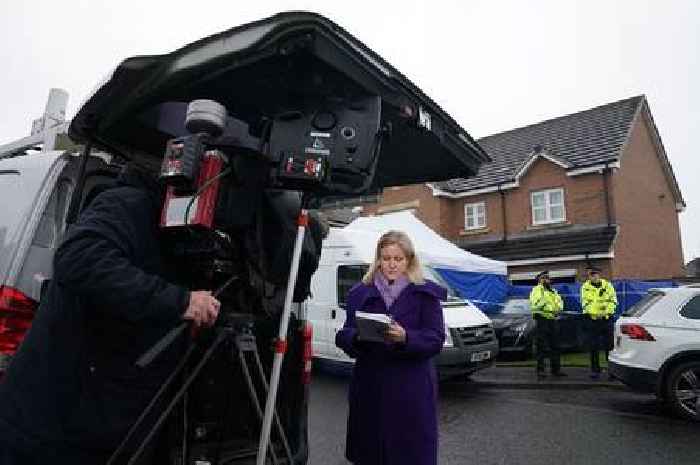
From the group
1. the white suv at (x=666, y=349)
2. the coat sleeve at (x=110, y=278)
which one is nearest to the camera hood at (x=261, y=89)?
the coat sleeve at (x=110, y=278)

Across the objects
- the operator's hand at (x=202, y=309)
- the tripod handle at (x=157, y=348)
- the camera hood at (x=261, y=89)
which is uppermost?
the camera hood at (x=261, y=89)

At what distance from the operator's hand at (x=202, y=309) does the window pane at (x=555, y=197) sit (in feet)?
69.3

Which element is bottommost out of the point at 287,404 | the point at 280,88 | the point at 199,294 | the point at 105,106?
the point at 287,404

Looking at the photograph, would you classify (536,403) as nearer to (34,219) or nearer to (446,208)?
(34,219)

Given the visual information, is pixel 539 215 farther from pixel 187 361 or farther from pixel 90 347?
pixel 90 347

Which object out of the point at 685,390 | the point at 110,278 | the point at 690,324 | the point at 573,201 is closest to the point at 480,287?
the point at 573,201

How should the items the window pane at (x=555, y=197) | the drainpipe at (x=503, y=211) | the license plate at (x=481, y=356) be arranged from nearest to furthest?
the license plate at (x=481, y=356), the window pane at (x=555, y=197), the drainpipe at (x=503, y=211)

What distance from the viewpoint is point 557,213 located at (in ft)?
69.3

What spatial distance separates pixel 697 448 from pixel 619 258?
1537 centimetres

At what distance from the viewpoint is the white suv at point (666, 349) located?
6.59m

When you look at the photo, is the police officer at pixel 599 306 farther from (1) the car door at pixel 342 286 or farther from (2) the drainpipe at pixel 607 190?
(2) the drainpipe at pixel 607 190

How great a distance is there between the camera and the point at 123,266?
1916mm

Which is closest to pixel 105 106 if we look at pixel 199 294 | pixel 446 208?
pixel 199 294

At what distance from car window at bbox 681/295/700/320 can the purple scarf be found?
5.39m
